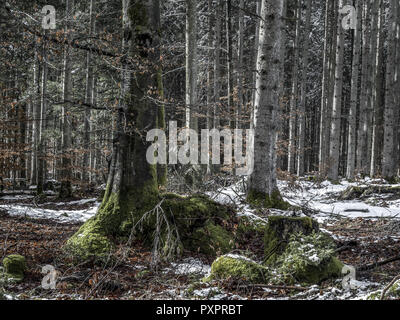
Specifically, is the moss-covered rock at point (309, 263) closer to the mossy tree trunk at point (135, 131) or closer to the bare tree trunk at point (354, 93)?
the mossy tree trunk at point (135, 131)

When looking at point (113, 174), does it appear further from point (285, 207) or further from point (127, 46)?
point (285, 207)

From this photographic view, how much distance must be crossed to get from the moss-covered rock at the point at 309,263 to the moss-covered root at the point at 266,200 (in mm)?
2990

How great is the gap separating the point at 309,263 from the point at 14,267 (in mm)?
3741

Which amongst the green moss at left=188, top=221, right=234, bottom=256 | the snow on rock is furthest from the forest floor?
the snow on rock

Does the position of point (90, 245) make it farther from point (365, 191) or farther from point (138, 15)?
point (365, 191)

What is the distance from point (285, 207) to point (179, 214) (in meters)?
2.82

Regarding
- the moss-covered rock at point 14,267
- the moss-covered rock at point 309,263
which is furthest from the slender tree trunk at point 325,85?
the moss-covered rock at point 14,267

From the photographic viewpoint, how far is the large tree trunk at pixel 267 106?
7660 millimetres

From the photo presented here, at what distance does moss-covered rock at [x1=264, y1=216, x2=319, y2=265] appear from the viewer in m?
4.71

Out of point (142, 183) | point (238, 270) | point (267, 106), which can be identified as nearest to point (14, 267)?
point (142, 183)

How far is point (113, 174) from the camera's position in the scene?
19.7 feet

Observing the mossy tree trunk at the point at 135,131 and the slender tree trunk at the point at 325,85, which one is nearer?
the mossy tree trunk at the point at 135,131

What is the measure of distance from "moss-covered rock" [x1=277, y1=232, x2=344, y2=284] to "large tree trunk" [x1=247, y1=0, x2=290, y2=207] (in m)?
3.21

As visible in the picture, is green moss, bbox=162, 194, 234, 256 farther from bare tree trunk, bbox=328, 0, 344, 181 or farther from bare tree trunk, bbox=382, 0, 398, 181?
bare tree trunk, bbox=382, 0, 398, 181
